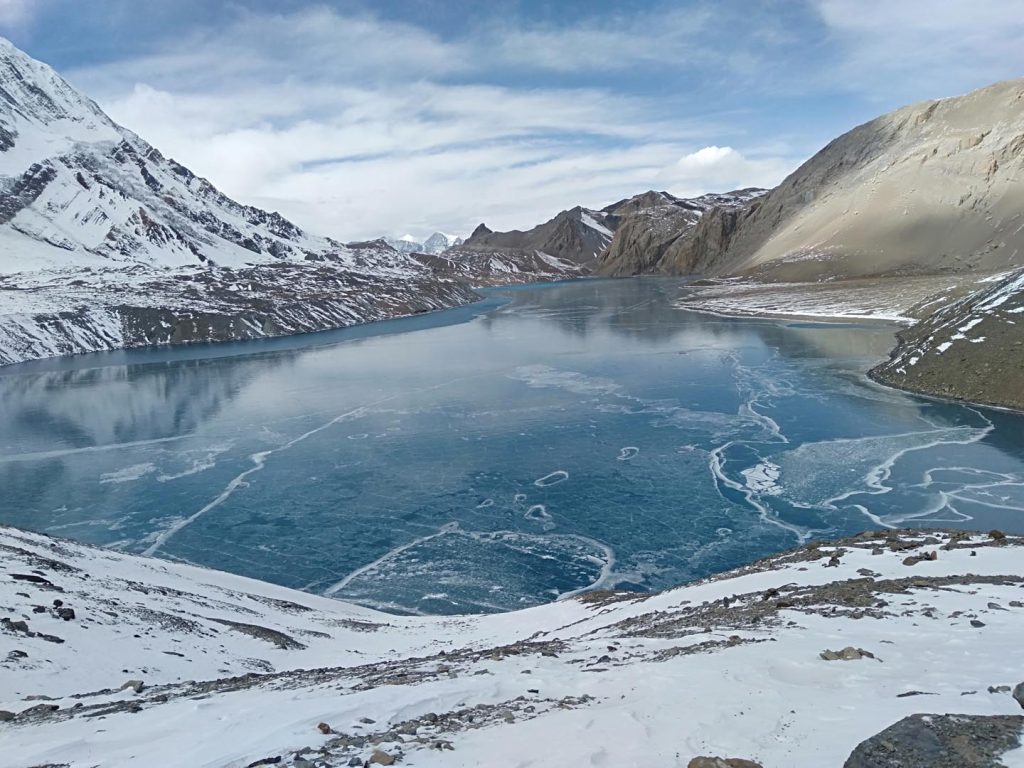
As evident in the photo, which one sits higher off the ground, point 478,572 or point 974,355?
point 974,355

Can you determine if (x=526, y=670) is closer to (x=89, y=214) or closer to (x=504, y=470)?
(x=504, y=470)

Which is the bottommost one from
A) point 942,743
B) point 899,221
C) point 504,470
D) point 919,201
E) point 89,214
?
point 504,470

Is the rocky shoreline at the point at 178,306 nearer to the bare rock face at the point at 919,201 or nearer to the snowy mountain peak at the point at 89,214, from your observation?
the snowy mountain peak at the point at 89,214

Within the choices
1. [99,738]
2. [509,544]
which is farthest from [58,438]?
[99,738]

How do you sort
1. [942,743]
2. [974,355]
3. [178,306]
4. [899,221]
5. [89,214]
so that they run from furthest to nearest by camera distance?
[89,214] → [899,221] → [178,306] → [974,355] → [942,743]

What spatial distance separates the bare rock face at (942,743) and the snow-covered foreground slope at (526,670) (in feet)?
0.90

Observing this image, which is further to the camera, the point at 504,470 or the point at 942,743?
the point at 504,470

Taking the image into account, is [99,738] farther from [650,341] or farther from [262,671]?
[650,341]

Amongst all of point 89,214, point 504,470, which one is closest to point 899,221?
point 504,470

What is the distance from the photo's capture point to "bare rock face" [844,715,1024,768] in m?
5.36

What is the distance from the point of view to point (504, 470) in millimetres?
32281

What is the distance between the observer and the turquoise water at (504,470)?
78.3 feet

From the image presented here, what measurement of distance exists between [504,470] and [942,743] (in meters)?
27.0

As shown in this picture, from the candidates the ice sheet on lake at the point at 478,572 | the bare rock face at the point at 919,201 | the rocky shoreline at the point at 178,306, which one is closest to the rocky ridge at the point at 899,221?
the bare rock face at the point at 919,201
